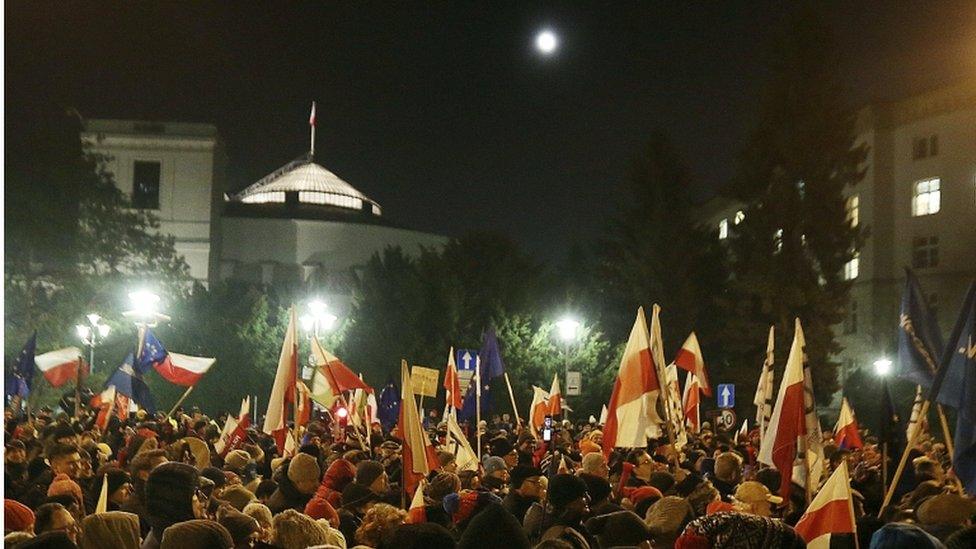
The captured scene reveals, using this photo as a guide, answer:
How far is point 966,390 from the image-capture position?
8.84m

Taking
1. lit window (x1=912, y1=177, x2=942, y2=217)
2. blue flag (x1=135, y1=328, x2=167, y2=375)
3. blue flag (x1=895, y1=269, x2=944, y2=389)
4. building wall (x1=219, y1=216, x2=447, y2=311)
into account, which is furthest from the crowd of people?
building wall (x1=219, y1=216, x2=447, y2=311)

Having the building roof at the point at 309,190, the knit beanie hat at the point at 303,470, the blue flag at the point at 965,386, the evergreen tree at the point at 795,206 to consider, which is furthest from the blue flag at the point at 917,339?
the building roof at the point at 309,190

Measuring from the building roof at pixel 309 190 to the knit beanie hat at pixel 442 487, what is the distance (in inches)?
2819

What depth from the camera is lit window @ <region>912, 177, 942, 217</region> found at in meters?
52.8

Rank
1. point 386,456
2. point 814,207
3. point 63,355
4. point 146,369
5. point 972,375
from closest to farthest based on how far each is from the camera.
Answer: point 972,375, point 386,456, point 146,369, point 63,355, point 814,207

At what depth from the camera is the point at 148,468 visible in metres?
9.27

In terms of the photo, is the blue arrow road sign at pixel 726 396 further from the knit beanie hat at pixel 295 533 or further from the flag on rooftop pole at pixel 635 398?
the knit beanie hat at pixel 295 533

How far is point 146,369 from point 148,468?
39.9 ft

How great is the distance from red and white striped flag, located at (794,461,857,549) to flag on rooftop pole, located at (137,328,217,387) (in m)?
15.0

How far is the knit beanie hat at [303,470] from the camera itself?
829cm

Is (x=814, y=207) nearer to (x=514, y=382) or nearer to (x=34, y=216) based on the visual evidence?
(x=514, y=382)

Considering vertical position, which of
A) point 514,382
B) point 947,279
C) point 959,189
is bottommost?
point 514,382

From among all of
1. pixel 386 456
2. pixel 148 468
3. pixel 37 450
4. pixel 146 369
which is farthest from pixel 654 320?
pixel 146 369

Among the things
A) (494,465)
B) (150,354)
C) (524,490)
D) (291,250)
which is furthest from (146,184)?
(524,490)
